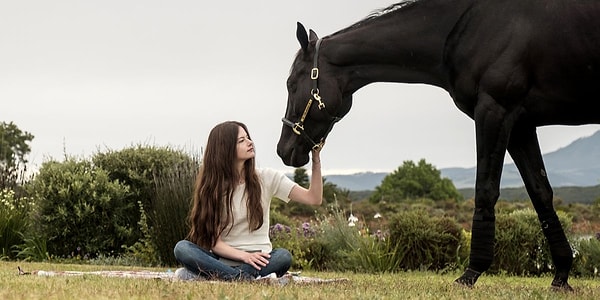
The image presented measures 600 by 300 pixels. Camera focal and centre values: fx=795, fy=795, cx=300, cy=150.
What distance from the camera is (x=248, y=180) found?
6293 mm

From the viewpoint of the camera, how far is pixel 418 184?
115ft

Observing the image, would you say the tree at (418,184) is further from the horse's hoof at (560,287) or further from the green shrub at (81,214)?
the horse's hoof at (560,287)

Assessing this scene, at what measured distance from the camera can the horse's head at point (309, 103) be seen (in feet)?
20.7

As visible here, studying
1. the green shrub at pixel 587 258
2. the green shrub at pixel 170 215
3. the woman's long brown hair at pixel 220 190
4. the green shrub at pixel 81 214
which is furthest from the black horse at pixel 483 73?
the green shrub at pixel 81 214

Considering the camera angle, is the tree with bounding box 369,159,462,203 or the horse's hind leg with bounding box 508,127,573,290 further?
the tree with bounding box 369,159,462,203

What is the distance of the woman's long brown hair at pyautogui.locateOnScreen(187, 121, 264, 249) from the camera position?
6.17m

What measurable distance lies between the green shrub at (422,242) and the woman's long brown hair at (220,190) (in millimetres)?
4530

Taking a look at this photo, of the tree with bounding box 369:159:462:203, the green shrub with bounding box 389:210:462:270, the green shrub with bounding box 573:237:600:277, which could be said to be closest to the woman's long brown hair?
the green shrub with bounding box 389:210:462:270

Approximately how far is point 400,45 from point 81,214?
694cm

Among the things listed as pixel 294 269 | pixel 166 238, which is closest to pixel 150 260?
pixel 166 238

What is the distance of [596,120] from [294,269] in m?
5.49

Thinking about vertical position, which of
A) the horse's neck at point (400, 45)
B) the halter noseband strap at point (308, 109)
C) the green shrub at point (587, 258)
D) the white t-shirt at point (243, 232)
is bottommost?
the green shrub at point (587, 258)

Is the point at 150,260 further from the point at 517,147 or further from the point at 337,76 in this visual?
the point at 517,147

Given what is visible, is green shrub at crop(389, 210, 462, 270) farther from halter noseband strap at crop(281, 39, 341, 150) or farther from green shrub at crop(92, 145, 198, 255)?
halter noseband strap at crop(281, 39, 341, 150)
